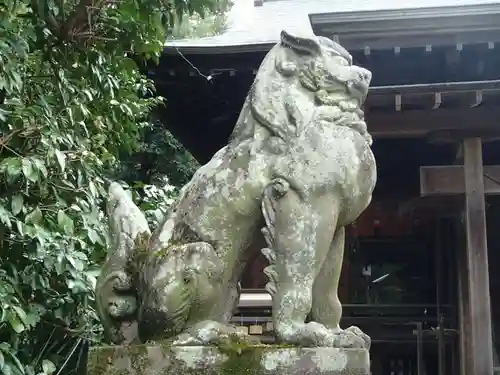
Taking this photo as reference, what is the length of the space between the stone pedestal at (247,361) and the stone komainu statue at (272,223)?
41 millimetres

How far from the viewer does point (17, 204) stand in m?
3.48

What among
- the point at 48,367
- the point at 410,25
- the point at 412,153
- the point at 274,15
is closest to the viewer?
the point at 48,367

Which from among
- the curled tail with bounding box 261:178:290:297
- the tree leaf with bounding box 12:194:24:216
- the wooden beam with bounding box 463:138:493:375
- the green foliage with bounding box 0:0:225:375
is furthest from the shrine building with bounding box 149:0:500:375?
the curled tail with bounding box 261:178:290:297

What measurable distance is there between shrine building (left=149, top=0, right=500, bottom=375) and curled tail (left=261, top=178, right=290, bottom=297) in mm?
1387

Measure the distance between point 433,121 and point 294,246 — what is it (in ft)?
13.0

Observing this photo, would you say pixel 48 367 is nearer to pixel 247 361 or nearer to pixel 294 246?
pixel 247 361

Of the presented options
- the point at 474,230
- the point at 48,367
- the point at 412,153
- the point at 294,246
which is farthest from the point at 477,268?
the point at 294,246

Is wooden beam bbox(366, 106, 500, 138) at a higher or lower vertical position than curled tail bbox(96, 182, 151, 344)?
higher

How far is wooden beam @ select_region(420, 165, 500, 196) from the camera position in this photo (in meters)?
6.13

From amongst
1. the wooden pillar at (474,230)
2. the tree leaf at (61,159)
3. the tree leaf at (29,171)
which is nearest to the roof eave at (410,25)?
the wooden pillar at (474,230)

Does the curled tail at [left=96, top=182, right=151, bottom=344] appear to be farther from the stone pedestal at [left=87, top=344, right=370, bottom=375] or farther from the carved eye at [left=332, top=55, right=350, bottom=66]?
the carved eye at [left=332, top=55, right=350, bottom=66]

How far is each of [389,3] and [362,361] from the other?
7.95m

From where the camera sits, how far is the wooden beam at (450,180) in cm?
613

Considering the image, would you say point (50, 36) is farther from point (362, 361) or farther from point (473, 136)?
point (473, 136)
